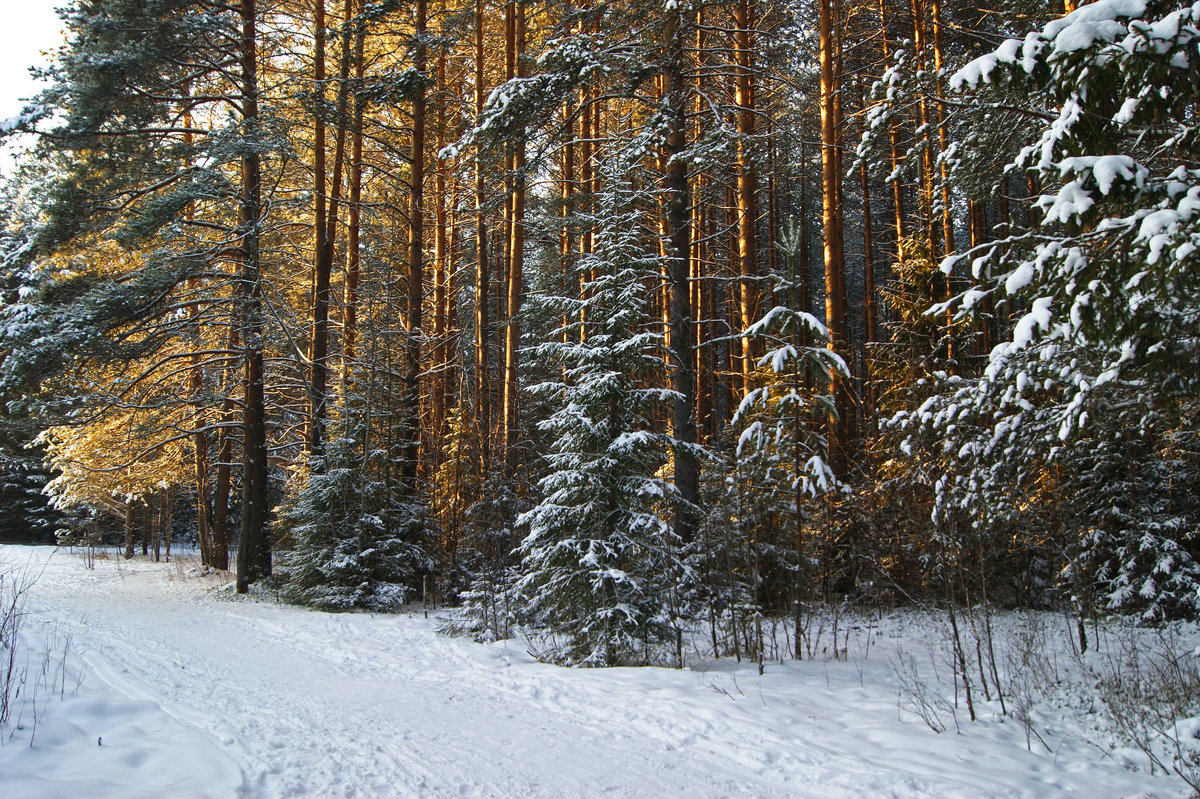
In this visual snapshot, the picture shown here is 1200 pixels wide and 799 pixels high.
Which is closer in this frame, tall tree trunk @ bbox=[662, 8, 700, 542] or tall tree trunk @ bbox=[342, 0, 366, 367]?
tall tree trunk @ bbox=[662, 8, 700, 542]

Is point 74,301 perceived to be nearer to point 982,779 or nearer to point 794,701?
point 794,701

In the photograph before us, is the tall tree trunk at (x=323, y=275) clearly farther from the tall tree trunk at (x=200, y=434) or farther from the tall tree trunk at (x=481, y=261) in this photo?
the tall tree trunk at (x=481, y=261)

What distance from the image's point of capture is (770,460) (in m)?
8.05

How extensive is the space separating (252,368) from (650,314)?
342 inches

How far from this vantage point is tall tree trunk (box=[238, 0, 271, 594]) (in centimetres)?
1418

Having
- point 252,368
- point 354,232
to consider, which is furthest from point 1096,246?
point 354,232

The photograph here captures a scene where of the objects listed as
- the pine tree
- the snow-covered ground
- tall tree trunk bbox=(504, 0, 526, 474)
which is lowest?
the snow-covered ground

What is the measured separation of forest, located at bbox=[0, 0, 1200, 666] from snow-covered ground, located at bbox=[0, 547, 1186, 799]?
1.11 metres

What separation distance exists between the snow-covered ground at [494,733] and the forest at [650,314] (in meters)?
1.11

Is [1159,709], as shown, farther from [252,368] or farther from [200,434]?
[200,434]

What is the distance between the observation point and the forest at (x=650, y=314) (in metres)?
5.17

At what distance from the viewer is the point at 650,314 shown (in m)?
12.1

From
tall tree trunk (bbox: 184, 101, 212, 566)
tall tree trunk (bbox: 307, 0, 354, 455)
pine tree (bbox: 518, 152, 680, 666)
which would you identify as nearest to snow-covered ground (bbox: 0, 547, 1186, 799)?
pine tree (bbox: 518, 152, 680, 666)

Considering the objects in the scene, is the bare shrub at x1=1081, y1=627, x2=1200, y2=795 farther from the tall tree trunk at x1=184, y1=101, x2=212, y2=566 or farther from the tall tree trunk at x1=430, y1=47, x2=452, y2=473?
the tall tree trunk at x1=184, y1=101, x2=212, y2=566
